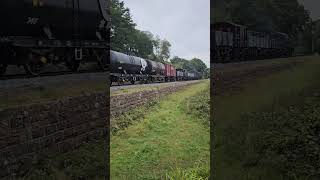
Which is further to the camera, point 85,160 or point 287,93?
point 287,93

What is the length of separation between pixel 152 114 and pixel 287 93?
335cm

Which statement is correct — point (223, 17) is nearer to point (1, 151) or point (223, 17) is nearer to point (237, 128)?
point (237, 128)

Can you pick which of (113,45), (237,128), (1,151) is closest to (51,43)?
(113,45)

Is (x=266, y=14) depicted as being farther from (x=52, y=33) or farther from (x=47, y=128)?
(x=47, y=128)

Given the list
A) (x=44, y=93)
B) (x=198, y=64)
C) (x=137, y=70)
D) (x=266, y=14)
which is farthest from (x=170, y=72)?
(x=44, y=93)

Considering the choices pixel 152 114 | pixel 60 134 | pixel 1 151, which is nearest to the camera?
pixel 1 151

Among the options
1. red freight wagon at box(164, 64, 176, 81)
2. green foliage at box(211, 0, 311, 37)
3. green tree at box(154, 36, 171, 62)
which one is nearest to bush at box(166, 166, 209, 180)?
green tree at box(154, 36, 171, 62)

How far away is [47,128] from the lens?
8.37m

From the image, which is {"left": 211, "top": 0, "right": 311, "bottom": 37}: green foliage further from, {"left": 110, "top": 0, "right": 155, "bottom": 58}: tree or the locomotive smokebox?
the locomotive smokebox

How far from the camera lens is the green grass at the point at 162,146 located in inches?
360

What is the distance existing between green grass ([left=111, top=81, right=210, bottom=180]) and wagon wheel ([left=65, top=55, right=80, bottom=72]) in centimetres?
188

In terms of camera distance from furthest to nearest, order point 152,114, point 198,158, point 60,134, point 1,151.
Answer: point 152,114 < point 198,158 < point 60,134 < point 1,151

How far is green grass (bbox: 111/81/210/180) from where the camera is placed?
913 centimetres

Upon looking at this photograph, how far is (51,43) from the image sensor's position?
900cm
